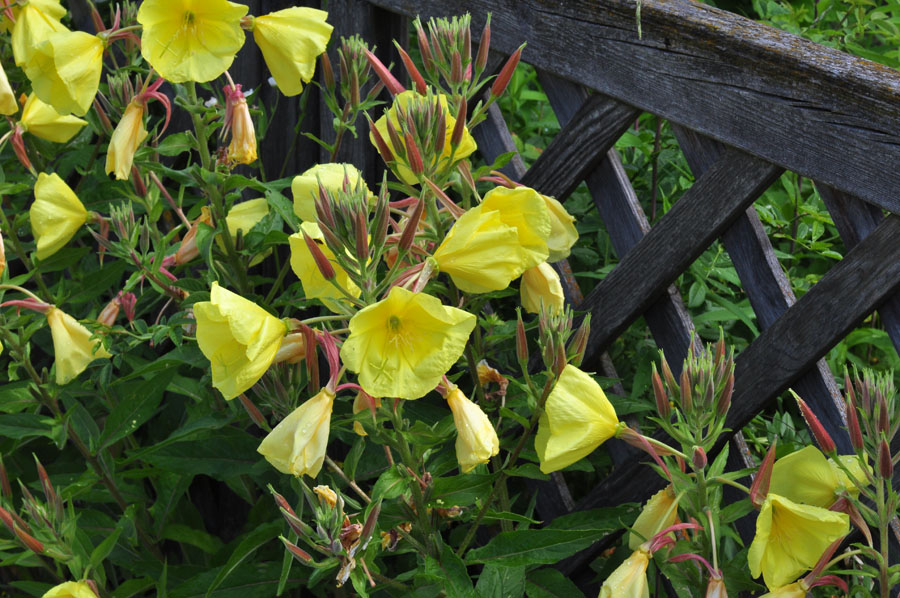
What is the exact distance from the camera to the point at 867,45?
8.47ft

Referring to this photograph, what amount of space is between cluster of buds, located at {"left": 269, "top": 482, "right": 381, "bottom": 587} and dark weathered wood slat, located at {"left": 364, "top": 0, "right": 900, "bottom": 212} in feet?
2.77

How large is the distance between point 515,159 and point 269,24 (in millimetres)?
658

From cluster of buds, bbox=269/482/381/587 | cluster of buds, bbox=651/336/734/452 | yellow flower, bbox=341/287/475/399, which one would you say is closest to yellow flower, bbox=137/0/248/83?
yellow flower, bbox=341/287/475/399

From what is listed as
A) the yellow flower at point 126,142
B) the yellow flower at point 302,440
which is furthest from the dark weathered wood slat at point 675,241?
the yellow flower at point 126,142

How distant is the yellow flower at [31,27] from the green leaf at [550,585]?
1.35m

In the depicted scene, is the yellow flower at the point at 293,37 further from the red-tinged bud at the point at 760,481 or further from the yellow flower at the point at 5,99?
the red-tinged bud at the point at 760,481

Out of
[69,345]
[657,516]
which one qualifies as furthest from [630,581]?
[69,345]

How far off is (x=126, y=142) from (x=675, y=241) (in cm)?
102

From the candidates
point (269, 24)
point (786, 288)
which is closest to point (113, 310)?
point (269, 24)

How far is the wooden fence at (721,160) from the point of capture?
4.30 ft

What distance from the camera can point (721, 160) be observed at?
147cm

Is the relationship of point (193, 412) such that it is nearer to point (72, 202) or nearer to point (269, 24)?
point (72, 202)

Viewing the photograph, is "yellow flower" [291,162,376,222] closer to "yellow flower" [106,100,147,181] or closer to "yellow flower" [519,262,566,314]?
"yellow flower" [519,262,566,314]

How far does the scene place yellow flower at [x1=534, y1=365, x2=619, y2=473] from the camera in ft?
3.90
